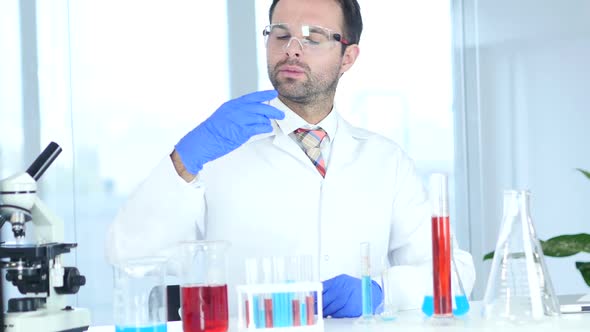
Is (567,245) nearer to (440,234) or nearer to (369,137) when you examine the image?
(440,234)

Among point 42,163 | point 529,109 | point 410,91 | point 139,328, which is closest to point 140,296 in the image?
point 139,328

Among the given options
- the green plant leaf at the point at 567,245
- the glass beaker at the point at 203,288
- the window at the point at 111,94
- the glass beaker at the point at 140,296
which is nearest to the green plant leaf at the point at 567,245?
the green plant leaf at the point at 567,245

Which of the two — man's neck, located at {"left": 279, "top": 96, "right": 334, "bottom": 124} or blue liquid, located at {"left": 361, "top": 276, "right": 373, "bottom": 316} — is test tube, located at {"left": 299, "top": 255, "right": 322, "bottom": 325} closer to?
blue liquid, located at {"left": 361, "top": 276, "right": 373, "bottom": 316}

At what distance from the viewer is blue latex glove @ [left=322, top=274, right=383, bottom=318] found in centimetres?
215

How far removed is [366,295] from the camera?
6.37 feet

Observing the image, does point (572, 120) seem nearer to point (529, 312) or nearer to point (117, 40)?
point (117, 40)

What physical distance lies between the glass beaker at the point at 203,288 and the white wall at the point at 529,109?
3354 millimetres

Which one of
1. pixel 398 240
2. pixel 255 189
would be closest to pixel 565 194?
pixel 398 240

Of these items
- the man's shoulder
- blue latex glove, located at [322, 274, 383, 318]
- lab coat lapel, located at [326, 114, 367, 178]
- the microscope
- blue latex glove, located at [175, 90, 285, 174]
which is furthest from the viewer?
the man's shoulder

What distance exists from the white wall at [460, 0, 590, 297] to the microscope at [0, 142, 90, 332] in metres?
3.35

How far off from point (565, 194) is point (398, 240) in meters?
2.38

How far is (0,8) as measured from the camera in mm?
4277

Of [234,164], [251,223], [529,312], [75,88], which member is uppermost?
[75,88]

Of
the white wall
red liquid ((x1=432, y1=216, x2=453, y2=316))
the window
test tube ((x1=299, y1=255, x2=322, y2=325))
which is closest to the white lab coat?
red liquid ((x1=432, y1=216, x2=453, y2=316))
